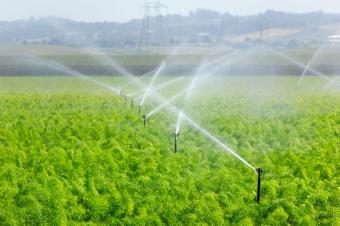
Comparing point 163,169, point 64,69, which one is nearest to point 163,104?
point 163,169

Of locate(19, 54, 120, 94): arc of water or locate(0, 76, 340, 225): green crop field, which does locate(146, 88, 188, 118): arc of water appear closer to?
locate(0, 76, 340, 225): green crop field

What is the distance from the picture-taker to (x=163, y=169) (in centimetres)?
1300

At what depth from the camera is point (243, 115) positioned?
22734mm

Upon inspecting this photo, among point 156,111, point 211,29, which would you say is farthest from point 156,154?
point 211,29

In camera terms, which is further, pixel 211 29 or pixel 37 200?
pixel 211 29

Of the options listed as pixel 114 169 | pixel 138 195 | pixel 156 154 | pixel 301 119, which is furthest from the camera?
pixel 301 119

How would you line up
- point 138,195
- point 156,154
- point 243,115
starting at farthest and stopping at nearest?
point 243,115
point 156,154
point 138,195

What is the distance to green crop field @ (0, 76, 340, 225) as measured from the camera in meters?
10.1

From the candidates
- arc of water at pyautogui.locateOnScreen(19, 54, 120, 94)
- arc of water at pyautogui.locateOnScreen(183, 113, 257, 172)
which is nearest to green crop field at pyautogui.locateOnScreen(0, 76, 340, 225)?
arc of water at pyautogui.locateOnScreen(183, 113, 257, 172)

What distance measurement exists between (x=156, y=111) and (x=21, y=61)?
4331cm

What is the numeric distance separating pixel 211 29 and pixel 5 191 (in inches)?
6682

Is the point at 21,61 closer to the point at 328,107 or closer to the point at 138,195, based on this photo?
the point at 328,107

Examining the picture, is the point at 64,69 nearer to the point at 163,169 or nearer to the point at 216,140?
the point at 216,140

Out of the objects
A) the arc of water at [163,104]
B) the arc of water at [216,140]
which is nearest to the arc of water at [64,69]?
the arc of water at [163,104]
